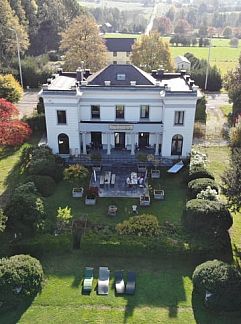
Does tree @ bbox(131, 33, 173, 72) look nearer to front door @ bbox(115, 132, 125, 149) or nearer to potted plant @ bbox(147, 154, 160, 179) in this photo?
front door @ bbox(115, 132, 125, 149)

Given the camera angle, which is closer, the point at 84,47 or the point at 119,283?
the point at 119,283

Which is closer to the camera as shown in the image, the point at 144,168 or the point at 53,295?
the point at 53,295

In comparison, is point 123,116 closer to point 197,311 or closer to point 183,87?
point 183,87

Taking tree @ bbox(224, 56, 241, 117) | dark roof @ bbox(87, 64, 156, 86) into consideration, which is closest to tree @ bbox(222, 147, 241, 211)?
dark roof @ bbox(87, 64, 156, 86)

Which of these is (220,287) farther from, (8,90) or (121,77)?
(8,90)

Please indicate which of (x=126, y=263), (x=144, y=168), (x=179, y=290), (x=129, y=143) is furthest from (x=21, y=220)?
(x=129, y=143)

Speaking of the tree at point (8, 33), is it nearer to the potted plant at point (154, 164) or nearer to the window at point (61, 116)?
the window at point (61, 116)

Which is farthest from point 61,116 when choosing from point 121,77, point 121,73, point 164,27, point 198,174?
point 164,27

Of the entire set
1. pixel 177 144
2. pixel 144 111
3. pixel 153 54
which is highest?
pixel 153 54
